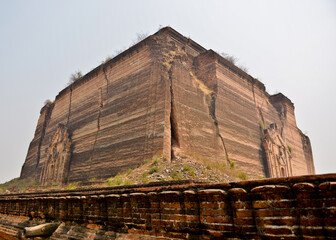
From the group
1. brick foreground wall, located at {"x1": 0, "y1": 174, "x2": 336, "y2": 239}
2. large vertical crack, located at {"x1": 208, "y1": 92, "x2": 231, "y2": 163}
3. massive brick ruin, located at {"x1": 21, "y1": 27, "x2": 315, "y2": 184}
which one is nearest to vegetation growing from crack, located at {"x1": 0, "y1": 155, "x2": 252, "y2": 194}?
massive brick ruin, located at {"x1": 21, "y1": 27, "x2": 315, "y2": 184}

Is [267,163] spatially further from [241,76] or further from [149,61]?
[149,61]

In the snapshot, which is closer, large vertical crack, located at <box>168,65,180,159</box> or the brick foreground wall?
the brick foreground wall

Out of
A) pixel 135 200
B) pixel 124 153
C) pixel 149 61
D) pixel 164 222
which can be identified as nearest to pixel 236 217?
pixel 164 222

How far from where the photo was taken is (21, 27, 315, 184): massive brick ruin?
40.7 ft

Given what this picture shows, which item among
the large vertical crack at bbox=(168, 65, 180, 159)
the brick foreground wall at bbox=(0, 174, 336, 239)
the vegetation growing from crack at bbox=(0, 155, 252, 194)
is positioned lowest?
the brick foreground wall at bbox=(0, 174, 336, 239)

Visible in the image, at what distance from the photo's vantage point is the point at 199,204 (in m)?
2.44

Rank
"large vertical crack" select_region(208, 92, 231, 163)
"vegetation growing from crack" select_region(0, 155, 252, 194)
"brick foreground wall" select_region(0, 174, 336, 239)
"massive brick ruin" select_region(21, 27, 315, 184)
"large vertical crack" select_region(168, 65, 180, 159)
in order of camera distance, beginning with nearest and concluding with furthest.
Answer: "brick foreground wall" select_region(0, 174, 336, 239), "vegetation growing from crack" select_region(0, 155, 252, 194), "large vertical crack" select_region(168, 65, 180, 159), "massive brick ruin" select_region(21, 27, 315, 184), "large vertical crack" select_region(208, 92, 231, 163)

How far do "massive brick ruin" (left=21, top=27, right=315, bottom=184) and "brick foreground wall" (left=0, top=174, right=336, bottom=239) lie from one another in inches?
301

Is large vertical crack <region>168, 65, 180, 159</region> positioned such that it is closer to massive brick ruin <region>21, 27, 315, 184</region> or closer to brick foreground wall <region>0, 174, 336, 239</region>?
massive brick ruin <region>21, 27, 315, 184</region>

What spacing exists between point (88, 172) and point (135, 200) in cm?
1236

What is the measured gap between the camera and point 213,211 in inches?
91.5

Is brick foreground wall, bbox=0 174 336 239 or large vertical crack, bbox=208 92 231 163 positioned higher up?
large vertical crack, bbox=208 92 231 163

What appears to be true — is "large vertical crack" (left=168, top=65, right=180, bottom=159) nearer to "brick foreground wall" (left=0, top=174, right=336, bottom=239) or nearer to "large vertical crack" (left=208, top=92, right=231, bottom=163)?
"large vertical crack" (left=208, top=92, right=231, bottom=163)

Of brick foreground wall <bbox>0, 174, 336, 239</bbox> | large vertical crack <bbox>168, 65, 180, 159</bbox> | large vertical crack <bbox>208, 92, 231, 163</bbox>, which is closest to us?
brick foreground wall <bbox>0, 174, 336, 239</bbox>
